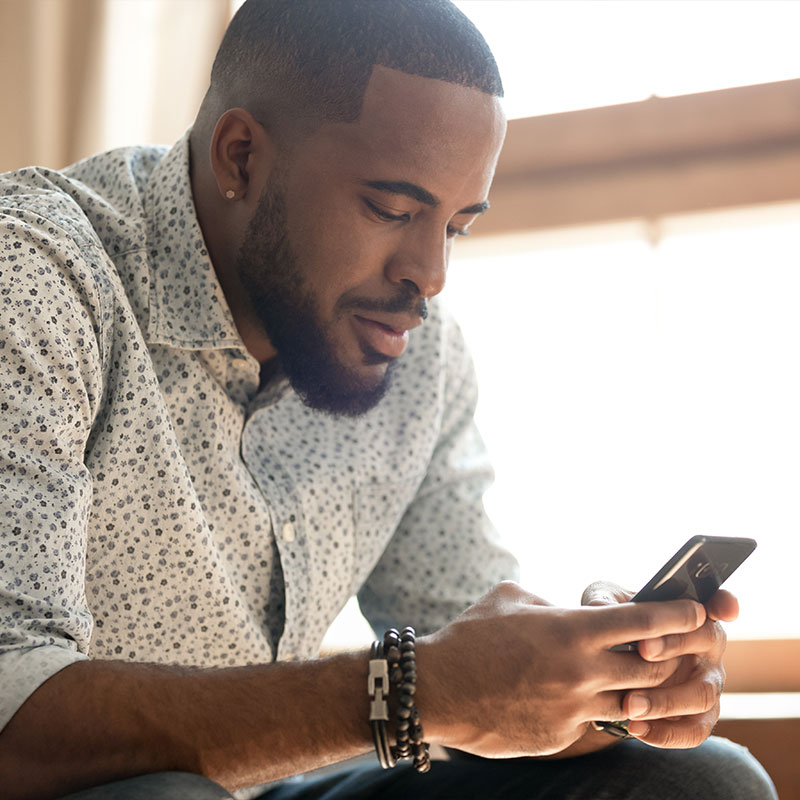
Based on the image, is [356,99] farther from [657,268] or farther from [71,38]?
[71,38]

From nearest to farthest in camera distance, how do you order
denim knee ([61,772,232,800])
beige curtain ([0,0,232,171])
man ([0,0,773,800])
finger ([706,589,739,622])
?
1. denim knee ([61,772,232,800])
2. man ([0,0,773,800])
3. finger ([706,589,739,622])
4. beige curtain ([0,0,232,171])

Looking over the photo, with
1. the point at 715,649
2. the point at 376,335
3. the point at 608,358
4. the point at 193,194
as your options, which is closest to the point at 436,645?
the point at 715,649

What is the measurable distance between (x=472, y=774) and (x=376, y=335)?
1.77ft

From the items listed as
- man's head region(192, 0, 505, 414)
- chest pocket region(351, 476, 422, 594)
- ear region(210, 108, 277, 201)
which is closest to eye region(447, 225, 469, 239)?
man's head region(192, 0, 505, 414)

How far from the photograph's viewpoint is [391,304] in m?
1.16

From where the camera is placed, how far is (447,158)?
1.11 meters

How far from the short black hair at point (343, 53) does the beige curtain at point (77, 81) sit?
1.90 feet

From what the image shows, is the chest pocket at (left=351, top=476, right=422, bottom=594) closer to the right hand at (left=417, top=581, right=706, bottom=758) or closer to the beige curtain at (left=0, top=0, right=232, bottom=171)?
the right hand at (left=417, top=581, right=706, bottom=758)

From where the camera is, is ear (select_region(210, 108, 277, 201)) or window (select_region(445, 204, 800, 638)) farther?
window (select_region(445, 204, 800, 638))

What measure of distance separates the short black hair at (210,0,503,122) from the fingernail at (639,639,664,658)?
26.2 inches

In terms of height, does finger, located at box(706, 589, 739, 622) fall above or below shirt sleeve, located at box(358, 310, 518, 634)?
above

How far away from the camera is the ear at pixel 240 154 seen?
115 centimetres

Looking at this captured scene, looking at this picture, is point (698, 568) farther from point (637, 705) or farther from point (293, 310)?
point (293, 310)

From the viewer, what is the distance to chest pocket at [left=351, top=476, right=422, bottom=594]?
1.30m
